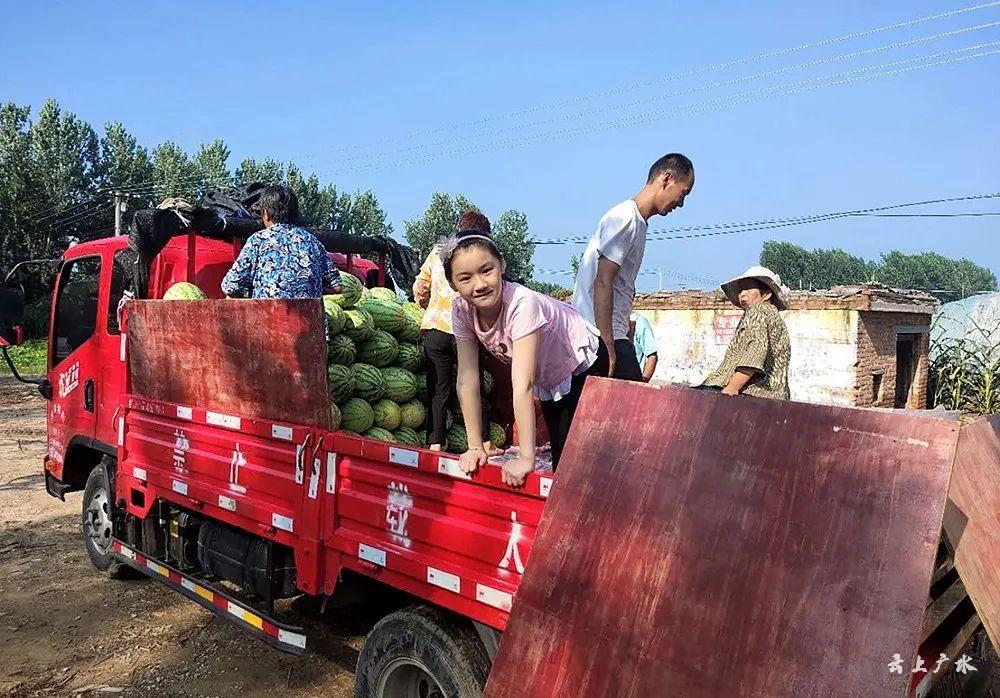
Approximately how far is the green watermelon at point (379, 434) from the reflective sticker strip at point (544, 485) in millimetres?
1770

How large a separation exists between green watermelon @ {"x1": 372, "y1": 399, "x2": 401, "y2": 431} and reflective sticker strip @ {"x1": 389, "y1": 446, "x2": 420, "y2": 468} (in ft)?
3.82

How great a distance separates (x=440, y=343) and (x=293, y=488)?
3.52 feet

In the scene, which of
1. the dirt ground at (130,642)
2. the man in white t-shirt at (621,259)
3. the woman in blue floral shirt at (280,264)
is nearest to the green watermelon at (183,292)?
the woman in blue floral shirt at (280,264)

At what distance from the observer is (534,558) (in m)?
2.29

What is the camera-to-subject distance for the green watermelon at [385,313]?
177 inches

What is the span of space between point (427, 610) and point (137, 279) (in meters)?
3.14

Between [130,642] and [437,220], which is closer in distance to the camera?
[130,642]

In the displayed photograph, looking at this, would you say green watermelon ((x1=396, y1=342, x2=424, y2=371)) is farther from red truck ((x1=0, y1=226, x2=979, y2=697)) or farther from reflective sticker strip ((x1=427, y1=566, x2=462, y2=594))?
reflective sticker strip ((x1=427, y1=566, x2=462, y2=594))

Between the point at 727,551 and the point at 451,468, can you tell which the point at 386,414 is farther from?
the point at 727,551

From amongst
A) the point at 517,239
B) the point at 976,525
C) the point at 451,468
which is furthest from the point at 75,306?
the point at 517,239

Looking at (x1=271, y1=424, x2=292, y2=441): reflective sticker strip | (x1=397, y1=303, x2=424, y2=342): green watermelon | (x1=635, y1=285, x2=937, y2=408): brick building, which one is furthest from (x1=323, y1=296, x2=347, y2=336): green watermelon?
(x1=635, y1=285, x2=937, y2=408): brick building

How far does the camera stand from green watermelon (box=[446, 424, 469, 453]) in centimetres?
427

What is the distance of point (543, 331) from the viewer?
9.54 ft

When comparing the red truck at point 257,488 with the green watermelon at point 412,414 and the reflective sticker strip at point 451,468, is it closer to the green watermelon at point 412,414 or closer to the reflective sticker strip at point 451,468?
the reflective sticker strip at point 451,468
